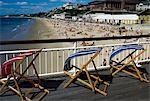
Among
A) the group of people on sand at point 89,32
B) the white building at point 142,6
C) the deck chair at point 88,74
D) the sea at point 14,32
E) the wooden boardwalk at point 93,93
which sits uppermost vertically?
the deck chair at point 88,74

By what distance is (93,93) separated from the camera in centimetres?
478

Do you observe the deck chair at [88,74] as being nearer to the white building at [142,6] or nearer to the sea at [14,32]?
the sea at [14,32]

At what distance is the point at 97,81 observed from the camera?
16.8 ft

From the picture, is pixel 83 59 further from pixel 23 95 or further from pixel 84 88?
→ pixel 23 95

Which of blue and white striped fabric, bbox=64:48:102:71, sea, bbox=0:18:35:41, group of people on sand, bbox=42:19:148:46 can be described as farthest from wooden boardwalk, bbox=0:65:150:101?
group of people on sand, bbox=42:19:148:46

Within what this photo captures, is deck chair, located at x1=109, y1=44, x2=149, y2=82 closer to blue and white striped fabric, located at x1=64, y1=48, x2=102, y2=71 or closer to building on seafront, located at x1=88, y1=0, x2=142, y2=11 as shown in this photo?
blue and white striped fabric, located at x1=64, y1=48, x2=102, y2=71

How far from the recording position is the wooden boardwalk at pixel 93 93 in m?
4.49

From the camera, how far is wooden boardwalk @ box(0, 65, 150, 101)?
4488 millimetres

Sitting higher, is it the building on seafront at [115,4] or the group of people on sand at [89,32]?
the building on seafront at [115,4]

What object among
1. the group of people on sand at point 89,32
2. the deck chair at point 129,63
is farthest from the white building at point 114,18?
the deck chair at point 129,63

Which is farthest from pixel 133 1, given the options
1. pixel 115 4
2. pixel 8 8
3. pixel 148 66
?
pixel 148 66

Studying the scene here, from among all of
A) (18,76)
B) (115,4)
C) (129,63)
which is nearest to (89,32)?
(115,4)

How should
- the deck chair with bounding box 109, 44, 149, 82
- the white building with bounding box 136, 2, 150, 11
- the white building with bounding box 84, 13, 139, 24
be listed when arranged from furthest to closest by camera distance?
→ the white building with bounding box 136, 2, 150, 11, the white building with bounding box 84, 13, 139, 24, the deck chair with bounding box 109, 44, 149, 82

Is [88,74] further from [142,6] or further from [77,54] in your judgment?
[142,6]
